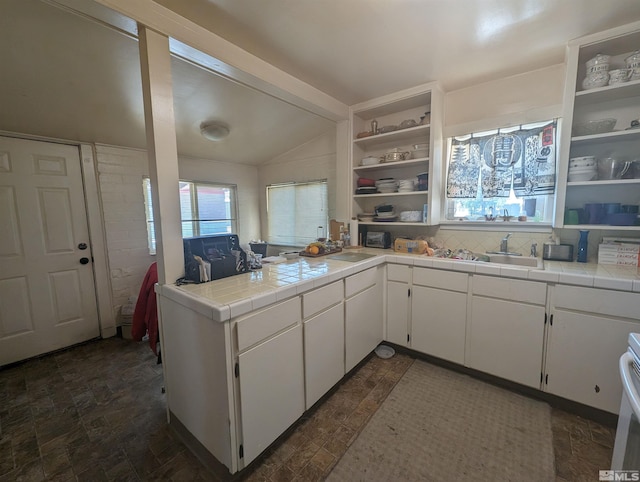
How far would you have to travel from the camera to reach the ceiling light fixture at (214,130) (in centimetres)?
283

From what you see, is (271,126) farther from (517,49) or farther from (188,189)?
(517,49)

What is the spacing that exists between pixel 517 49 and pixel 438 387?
257 centimetres

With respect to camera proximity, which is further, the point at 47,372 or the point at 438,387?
the point at 47,372

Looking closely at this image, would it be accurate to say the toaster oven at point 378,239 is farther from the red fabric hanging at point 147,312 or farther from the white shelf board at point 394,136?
the red fabric hanging at point 147,312

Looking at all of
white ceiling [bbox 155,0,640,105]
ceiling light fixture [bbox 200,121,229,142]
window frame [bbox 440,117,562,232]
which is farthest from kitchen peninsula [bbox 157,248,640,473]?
ceiling light fixture [bbox 200,121,229,142]

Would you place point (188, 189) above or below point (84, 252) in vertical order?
above

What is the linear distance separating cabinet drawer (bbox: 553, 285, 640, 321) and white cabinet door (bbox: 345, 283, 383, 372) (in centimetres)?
123

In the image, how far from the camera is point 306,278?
161 centimetres

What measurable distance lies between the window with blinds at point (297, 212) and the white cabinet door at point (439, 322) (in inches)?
70.6

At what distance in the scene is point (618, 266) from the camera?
1.83m

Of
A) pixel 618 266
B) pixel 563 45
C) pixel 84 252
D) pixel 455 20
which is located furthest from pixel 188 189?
pixel 618 266

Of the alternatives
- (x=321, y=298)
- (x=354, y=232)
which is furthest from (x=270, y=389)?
(x=354, y=232)

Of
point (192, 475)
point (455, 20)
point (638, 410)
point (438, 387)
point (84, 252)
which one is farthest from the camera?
point (84, 252)

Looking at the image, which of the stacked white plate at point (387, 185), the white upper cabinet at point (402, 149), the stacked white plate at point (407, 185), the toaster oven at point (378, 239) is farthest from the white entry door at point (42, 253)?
the stacked white plate at point (407, 185)
